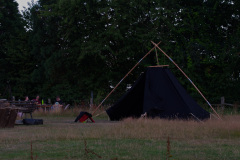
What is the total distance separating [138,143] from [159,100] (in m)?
7.93

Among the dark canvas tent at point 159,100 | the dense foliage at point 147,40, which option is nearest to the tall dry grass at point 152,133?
the dark canvas tent at point 159,100

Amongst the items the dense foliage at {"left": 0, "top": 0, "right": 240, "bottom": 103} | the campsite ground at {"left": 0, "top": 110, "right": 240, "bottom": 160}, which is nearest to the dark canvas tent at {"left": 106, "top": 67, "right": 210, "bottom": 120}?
the campsite ground at {"left": 0, "top": 110, "right": 240, "bottom": 160}

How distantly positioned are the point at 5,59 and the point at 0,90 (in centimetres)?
299

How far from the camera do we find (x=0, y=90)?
3844 centimetres

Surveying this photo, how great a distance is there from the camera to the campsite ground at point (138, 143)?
7.16 meters

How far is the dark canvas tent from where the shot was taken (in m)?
16.1

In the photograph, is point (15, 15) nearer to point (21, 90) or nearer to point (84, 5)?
point (21, 90)

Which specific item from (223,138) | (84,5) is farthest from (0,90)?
(223,138)

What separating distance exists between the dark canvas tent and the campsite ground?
4.17m

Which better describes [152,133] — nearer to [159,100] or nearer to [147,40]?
[159,100]

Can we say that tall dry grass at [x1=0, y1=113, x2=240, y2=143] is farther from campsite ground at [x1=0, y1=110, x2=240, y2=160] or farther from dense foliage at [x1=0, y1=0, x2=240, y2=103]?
dense foliage at [x1=0, y1=0, x2=240, y2=103]

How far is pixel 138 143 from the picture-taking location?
8.77m

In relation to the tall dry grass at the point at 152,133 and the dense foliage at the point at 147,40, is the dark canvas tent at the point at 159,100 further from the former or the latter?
the dense foliage at the point at 147,40

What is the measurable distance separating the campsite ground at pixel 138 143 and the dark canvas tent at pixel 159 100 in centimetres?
417
